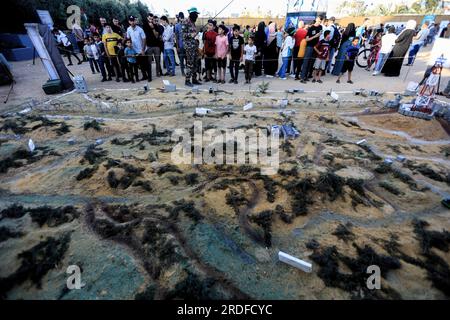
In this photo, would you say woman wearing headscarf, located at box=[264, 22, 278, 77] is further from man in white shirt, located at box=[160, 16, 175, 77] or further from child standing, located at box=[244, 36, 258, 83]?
man in white shirt, located at box=[160, 16, 175, 77]

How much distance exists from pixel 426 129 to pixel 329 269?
5.26 m

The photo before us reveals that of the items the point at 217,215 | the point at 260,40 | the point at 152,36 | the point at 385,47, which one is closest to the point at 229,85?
the point at 260,40

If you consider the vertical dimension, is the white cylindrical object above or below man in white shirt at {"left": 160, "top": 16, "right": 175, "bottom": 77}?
below

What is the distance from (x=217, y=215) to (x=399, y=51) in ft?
35.7

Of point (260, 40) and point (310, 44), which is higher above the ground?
point (260, 40)

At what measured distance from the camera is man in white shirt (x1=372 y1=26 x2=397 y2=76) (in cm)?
917

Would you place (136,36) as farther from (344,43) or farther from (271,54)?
(344,43)

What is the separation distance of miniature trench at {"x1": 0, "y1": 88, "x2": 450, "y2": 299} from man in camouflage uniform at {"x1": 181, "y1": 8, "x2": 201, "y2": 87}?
10.8 ft

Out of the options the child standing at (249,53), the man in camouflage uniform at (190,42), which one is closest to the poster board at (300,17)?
the child standing at (249,53)

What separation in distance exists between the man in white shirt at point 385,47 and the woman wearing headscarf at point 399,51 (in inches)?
6.5

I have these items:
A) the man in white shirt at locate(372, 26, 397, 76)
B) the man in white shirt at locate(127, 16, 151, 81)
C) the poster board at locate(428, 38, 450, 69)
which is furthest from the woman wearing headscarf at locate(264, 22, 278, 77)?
the poster board at locate(428, 38, 450, 69)

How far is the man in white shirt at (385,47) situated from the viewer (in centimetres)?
917

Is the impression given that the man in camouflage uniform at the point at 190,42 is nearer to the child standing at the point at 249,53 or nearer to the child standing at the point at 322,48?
the child standing at the point at 249,53

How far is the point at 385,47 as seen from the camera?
380 inches
